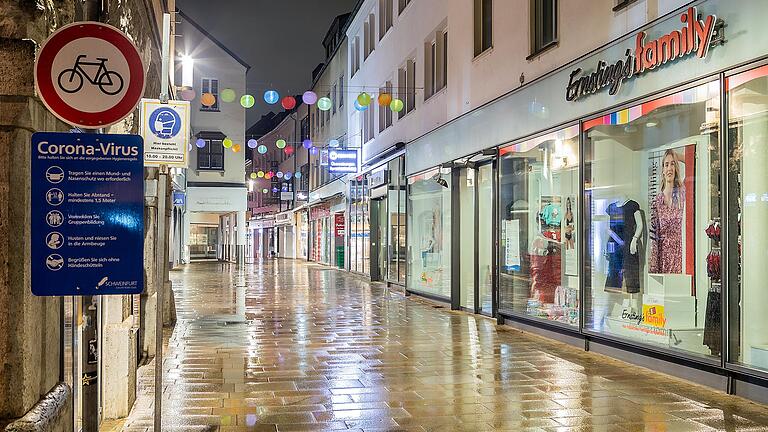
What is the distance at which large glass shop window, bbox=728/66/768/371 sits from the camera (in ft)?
27.6

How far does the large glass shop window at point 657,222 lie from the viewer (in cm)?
930

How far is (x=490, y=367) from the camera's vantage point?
10242mm

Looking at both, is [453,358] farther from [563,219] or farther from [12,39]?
[12,39]

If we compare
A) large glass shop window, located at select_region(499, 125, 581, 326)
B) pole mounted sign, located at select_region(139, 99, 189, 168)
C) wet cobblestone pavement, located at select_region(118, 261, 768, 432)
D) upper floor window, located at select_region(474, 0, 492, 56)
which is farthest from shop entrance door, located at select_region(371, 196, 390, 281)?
pole mounted sign, located at select_region(139, 99, 189, 168)

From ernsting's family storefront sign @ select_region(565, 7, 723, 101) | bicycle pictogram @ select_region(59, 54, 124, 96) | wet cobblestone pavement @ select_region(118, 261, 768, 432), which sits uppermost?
ernsting's family storefront sign @ select_region(565, 7, 723, 101)

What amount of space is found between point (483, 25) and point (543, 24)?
3360 millimetres

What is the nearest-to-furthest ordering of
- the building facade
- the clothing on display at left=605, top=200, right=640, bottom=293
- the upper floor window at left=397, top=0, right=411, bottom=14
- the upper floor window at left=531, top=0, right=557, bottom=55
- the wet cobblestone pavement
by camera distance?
the wet cobblestone pavement, the clothing on display at left=605, top=200, right=640, bottom=293, the upper floor window at left=531, top=0, right=557, bottom=55, the upper floor window at left=397, top=0, right=411, bottom=14, the building facade

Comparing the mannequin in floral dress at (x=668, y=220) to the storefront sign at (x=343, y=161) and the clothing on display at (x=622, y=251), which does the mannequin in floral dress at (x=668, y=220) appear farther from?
the storefront sign at (x=343, y=161)

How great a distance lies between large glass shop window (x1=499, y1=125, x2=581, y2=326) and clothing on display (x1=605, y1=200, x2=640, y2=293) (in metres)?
0.87

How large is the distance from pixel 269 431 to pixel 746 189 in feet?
19.3

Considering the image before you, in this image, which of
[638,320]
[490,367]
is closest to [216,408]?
[490,367]

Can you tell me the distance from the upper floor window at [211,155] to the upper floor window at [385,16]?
19.1 metres

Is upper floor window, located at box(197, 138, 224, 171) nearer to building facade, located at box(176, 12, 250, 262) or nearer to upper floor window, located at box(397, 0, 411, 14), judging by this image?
building facade, located at box(176, 12, 250, 262)

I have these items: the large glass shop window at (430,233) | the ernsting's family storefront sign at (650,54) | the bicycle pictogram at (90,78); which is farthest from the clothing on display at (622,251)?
the bicycle pictogram at (90,78)
